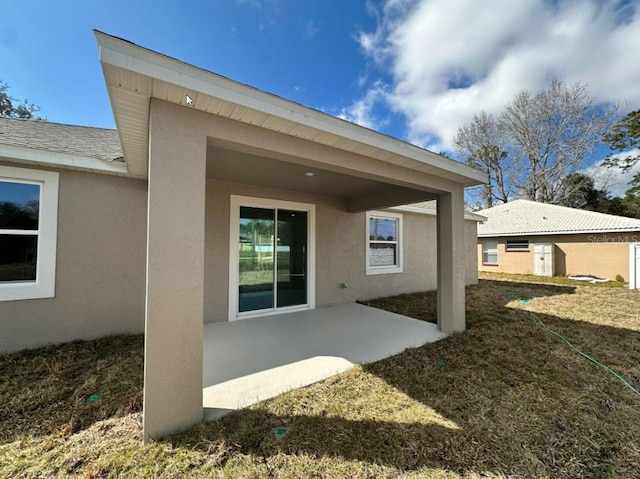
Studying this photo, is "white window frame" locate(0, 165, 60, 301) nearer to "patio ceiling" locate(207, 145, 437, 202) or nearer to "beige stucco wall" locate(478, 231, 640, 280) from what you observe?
"patio ceiling" locate(207, 145, 437, 202)

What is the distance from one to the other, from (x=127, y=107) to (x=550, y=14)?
408 inches

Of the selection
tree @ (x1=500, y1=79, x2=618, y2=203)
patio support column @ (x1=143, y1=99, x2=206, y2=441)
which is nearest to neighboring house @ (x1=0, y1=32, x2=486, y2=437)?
patio support column @ (x1=143, y1=99, x2=206, y2=441)

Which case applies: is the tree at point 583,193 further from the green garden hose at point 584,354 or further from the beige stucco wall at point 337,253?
the green garden hose at point 584,354

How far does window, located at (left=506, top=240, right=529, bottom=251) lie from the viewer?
1472cm

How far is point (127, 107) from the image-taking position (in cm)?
234

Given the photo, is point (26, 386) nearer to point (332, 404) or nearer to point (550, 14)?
point (332, 404)

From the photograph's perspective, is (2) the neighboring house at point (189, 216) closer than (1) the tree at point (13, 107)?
Yes

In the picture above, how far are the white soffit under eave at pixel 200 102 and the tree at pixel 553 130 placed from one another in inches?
961

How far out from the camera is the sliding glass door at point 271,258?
18.6 ft

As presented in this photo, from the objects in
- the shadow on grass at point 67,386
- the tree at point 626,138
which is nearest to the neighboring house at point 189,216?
the shadow on grass at point 67,386

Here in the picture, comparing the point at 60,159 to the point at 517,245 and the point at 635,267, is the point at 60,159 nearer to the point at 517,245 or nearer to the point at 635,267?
the point at 635,267

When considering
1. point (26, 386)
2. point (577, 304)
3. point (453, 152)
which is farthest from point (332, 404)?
point (453, 152)

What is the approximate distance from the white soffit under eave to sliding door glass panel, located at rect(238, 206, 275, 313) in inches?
98.4

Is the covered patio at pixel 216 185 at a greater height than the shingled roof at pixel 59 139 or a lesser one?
lesser
